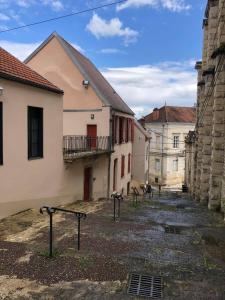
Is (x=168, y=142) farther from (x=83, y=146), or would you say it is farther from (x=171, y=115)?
(x=83, y=146)

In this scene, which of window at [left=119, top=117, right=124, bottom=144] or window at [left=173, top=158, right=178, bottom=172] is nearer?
window at [left=119, top=117, right=124, bottom=144]

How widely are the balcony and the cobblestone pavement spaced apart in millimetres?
4254

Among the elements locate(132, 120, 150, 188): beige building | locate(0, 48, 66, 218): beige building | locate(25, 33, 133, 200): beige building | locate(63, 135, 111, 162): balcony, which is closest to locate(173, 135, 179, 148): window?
locate(132, 120, 150, 188): beige building

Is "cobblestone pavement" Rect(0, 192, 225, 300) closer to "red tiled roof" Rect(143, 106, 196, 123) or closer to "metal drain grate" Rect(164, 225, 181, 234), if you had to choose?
"metal drain grate" Rect(164, 225, 181, 234)

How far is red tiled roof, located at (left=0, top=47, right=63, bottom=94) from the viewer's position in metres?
9.23

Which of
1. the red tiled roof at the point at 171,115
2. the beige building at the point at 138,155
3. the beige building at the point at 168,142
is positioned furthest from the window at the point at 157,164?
→ the beige building at the point at 138,155

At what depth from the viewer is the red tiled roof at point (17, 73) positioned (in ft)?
30.3

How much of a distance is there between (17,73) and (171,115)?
35.5 meters

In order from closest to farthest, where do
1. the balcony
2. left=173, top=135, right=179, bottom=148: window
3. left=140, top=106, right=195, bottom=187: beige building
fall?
1. the balcony
2. left=140, top=106, right=195, bottom=187: beige building
3. left=173, top=135, right=179, bottom=148: window

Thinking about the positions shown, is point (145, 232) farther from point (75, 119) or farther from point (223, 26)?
point (75, 119)

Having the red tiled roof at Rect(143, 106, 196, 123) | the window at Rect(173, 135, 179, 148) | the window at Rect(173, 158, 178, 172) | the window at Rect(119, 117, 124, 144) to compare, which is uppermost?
the red tiled roof at Rect(143, 106, 196, 123)

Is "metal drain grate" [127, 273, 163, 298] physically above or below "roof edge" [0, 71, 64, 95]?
below

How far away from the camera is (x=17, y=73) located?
9.90 metres

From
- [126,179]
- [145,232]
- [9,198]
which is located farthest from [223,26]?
[126,179]
